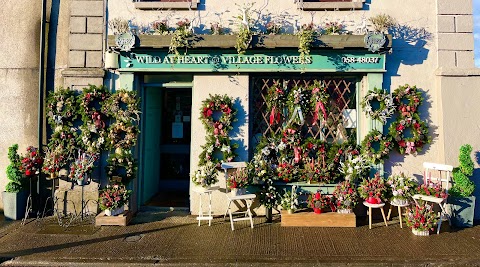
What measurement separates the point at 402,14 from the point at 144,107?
5655 mm

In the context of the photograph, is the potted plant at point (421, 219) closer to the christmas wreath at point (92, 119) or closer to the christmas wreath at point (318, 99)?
the christmas wreath at point (318, 99)

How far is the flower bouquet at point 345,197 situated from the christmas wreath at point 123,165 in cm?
392

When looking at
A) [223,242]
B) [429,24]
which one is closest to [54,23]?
[223,242]

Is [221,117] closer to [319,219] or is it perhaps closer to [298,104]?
[298,104]

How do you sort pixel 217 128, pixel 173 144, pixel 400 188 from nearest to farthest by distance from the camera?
pixel 400 188, pixel 217 128, pixel 173 144

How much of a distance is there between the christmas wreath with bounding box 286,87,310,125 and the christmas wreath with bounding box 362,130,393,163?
1310 millimetres

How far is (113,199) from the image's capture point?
6855 millimetres

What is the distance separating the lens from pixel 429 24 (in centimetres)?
750

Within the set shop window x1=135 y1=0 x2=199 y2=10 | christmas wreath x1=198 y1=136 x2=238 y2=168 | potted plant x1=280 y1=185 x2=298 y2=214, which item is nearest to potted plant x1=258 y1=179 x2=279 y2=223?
potted plant x1=280 y1=185 x2=298 y2=214

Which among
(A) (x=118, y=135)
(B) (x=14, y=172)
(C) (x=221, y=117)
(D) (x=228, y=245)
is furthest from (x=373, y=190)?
(B) (x=14, y=172)

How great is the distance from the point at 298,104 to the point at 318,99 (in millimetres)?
412

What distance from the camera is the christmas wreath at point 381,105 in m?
7.20

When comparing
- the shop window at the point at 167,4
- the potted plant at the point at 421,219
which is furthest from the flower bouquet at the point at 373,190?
the shop window at the point at 167,4

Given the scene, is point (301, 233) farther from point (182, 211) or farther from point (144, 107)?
point (144, 107)
